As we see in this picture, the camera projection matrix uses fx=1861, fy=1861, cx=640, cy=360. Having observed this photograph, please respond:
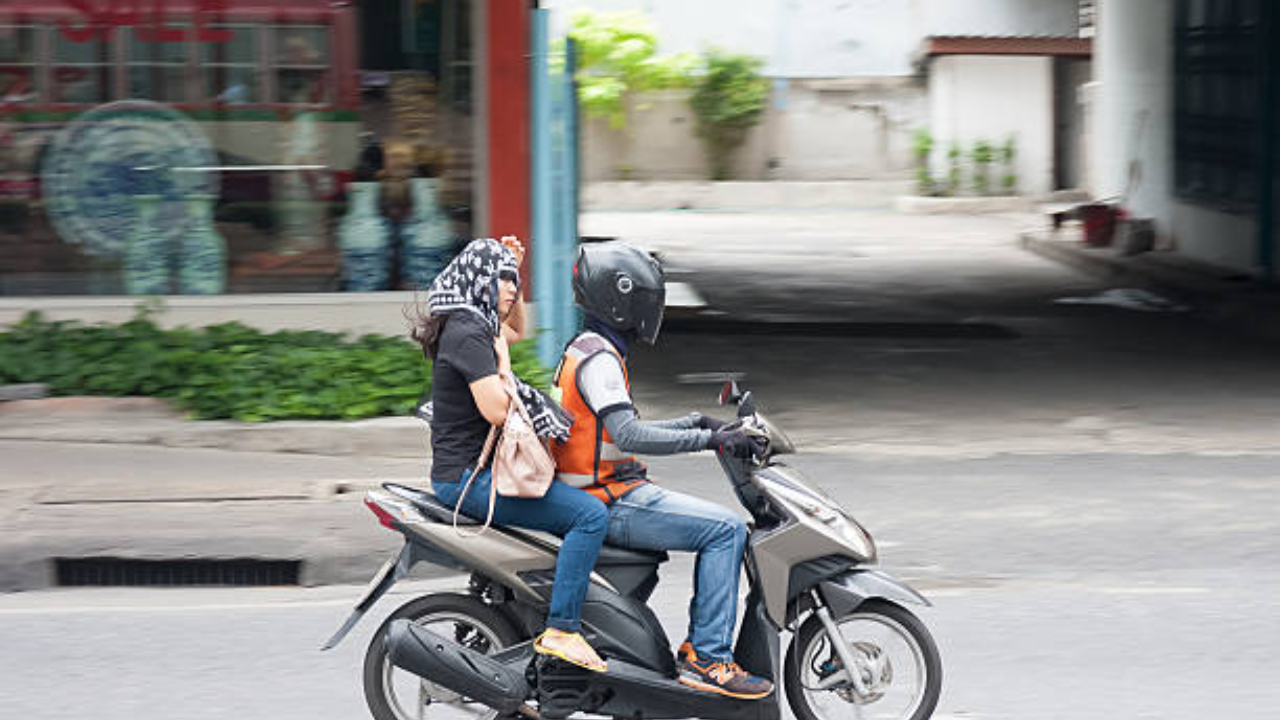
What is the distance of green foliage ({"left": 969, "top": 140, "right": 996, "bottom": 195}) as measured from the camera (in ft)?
101

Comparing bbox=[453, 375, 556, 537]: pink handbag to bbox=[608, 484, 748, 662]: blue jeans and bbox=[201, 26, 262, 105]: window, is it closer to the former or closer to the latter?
bbox=[608, 484, 748, 662]: blue jeans

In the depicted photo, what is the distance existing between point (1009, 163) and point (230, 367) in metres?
22.2

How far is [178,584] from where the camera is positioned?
26.3 ft

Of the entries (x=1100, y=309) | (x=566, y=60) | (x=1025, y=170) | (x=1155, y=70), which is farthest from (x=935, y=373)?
(x=1025, y=170)

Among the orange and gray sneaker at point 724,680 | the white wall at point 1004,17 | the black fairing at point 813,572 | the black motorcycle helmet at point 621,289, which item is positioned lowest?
the orange and gray sneaker at point 724,680

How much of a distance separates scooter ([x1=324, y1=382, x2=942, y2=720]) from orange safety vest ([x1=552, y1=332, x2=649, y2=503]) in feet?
0.60

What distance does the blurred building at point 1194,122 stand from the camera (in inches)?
750

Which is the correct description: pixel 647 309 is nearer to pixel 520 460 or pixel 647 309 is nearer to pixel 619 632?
pixel 520 460

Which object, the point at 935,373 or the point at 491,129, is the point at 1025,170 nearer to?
the point at 935,373

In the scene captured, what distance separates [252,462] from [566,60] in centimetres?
401

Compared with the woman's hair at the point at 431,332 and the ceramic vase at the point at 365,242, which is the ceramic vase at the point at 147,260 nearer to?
the ceramic vase at the point at 365,242

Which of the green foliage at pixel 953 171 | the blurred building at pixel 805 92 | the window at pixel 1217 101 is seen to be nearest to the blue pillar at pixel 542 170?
the window at pixel 1217 101

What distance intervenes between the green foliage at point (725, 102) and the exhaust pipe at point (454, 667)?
27.5 m

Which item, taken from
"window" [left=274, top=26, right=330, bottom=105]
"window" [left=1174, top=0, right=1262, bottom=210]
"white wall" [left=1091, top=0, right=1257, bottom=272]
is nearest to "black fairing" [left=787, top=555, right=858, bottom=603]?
"window" [left=274, top=26, right=330, bottom=105]
